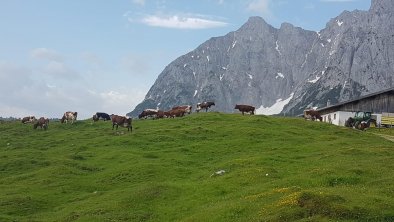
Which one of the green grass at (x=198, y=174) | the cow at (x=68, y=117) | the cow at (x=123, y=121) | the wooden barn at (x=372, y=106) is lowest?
the green grass at (x=198, y=174)

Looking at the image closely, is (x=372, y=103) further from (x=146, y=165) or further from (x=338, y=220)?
(x=338, y=220)

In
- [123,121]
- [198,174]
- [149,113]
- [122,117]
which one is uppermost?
[149,113]

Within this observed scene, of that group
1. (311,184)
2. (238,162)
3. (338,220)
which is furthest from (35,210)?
(338,220)

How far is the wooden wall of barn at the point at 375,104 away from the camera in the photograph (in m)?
86.0

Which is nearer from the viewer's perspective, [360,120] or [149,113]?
[149,113]

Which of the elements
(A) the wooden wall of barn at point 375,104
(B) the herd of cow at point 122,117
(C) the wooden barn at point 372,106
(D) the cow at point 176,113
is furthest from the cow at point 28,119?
(A) the wooden wall of barn at point 375,104

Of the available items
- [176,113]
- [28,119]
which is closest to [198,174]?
[176,113]

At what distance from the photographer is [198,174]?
38875mm

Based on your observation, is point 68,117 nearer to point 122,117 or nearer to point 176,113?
point 122,117

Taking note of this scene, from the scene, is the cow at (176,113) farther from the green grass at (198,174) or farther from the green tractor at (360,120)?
the green tractor at (360,120)

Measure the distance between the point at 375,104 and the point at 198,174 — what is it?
57465mm

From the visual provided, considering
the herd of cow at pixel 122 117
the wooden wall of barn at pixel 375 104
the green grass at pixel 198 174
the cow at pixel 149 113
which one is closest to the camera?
the green grass at pixel 198 174

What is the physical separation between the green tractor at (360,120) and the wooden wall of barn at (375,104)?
1847 millimetres

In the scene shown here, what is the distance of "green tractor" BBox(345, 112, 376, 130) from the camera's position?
7735cm
